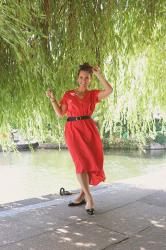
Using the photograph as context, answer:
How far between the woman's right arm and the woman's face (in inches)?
8.4

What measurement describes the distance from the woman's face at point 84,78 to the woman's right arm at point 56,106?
0.21 m

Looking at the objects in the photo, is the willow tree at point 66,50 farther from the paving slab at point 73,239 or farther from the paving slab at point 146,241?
the paving slab at point 146,241

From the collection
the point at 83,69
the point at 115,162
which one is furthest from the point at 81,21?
the point at 115,162

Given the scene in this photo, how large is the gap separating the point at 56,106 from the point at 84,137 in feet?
1.27

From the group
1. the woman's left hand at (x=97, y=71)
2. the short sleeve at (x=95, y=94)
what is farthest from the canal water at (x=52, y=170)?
the woman's left hand at (x=97, y=71)

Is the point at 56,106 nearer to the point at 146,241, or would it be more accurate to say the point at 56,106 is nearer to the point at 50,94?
the point at 50,94

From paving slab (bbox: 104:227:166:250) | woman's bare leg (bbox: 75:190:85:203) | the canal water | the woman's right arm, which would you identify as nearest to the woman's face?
the woman's right arm

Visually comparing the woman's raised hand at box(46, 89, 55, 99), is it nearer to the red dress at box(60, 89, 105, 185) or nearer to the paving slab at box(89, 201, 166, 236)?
the red dress at box(60, 89, 105, 185)

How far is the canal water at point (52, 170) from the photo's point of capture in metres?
13.5

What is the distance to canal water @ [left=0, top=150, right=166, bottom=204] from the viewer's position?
1355 centimetres

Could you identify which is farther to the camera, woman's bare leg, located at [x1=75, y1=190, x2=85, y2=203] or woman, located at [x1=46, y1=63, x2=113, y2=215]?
woman's bare leg, located at [x1=75, y1=190, x2=85, y2=203]

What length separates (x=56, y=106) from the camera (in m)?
2.70

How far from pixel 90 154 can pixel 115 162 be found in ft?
56.8

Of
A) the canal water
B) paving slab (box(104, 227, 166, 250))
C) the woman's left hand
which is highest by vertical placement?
the woman's left hand
